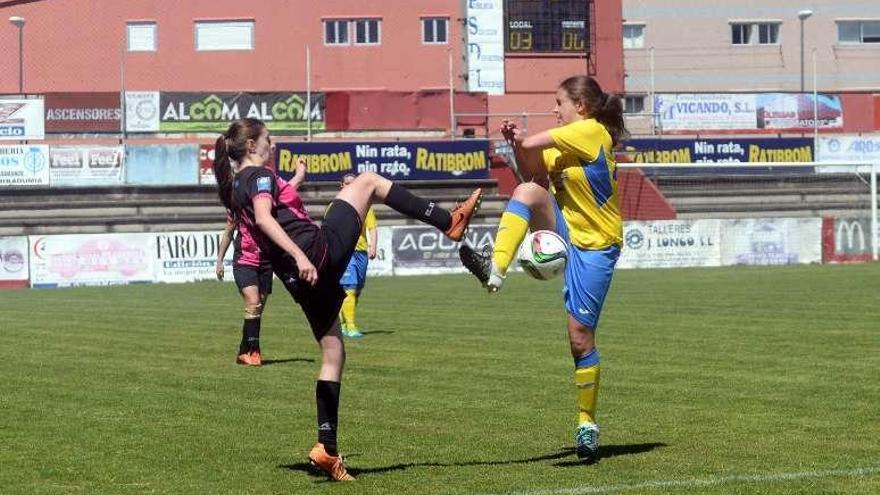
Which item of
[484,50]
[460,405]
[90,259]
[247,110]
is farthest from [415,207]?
[484,50]

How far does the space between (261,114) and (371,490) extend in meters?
43.1

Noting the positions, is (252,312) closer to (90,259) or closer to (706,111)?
(90,259)

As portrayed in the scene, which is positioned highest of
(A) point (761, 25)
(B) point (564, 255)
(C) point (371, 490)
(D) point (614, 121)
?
(A) point (761, 25)

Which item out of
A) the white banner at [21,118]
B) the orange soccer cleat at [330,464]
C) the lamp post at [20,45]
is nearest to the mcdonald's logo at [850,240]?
the white banner at [21,118]

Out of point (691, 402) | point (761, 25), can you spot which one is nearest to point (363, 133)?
point (761, 25)

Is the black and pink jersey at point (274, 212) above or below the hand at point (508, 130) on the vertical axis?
below

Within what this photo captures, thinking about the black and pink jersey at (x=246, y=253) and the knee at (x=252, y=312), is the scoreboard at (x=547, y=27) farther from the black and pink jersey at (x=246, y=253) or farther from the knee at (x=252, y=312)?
the knee at (x=252, y=312)

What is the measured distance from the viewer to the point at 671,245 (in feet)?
139

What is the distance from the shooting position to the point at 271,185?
8.28 m

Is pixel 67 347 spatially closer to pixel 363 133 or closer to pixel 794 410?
pixel 794 410

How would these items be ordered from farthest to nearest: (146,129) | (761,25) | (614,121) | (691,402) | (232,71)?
1. (761,25)
2. (232,71)
3. (146,129)
4. (691,402)
5. (614,121)

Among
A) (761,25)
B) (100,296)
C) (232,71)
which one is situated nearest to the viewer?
(100,296)

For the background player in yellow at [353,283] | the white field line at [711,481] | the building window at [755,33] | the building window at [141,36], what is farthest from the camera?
the building window at [755,33]

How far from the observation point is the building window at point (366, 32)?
6000 cm
